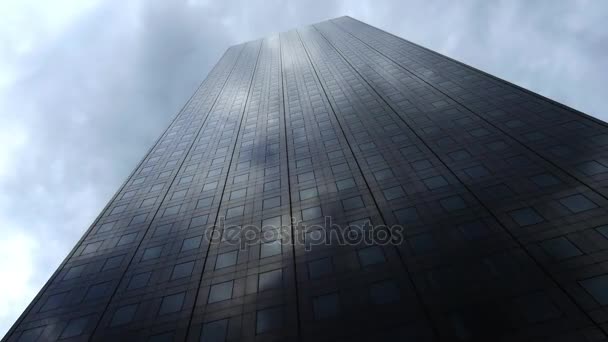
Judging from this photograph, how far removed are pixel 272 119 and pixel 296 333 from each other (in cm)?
4434

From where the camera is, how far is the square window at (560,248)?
2205 centimetres

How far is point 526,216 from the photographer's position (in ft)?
85.4

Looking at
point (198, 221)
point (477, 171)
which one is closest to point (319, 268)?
point (198, 221)

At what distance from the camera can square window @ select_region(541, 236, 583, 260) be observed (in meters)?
22.0

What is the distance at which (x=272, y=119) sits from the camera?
61.4 meters

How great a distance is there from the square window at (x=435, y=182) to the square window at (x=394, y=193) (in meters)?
2.48

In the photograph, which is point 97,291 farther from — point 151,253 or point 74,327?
point 151,253

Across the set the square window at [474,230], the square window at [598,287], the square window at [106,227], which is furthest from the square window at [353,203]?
the square window at [106,227]

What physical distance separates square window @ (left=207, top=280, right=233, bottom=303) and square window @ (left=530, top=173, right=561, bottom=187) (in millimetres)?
26877

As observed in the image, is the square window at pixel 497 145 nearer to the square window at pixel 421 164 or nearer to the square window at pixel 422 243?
the square window at pixel 421 164

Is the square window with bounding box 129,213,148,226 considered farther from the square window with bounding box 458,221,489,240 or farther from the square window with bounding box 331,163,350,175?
the square window with bounding box 458,221,489,240

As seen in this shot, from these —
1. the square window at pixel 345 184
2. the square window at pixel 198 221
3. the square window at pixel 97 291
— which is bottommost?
the square window at pixel 97 291

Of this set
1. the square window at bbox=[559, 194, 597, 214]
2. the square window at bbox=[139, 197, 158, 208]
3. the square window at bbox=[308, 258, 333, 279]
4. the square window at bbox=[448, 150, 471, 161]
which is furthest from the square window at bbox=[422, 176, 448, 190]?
the square window at bbox=[139, 197, 158, 208]

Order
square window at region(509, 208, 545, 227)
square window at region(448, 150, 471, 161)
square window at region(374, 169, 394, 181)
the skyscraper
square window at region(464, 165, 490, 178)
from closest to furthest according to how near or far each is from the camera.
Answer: the skyscraper → square window at region(509, 208, 545, 227) → square window at region(464, 165, 490, 178) → square window at region(448, 150, 471, 161) → square window at region(374, 169, 394, 181)
